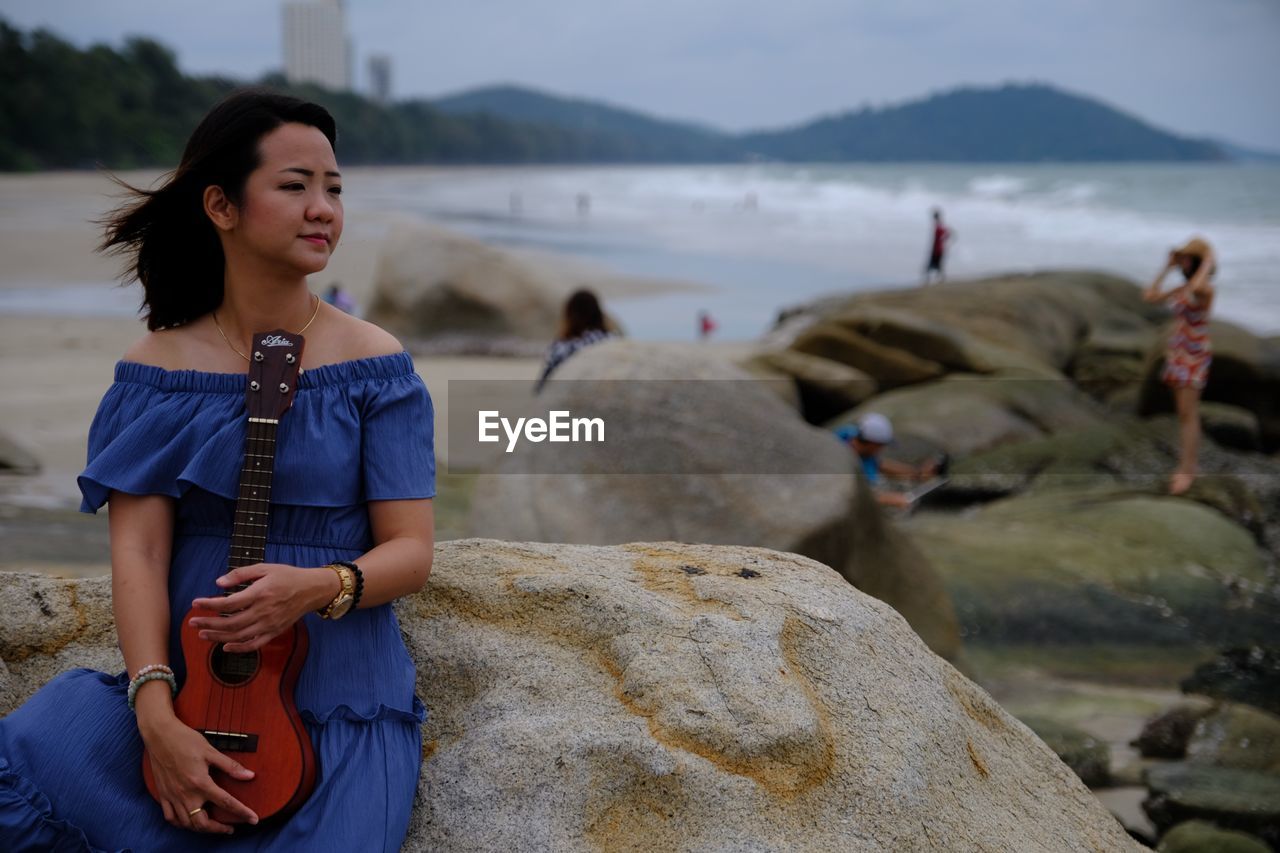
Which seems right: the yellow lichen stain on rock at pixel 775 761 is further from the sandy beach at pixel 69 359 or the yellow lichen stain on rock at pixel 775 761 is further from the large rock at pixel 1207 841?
the large rock at pixel 1207 841

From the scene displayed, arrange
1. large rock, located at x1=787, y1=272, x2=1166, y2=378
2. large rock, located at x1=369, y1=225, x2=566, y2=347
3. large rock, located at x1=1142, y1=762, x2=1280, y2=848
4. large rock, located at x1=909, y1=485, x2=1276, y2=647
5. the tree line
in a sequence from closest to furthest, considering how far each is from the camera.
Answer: large rock, located at x1=1142, y1=762, x2=1280, y2=848 → large rock, located at x1=909, y1=485, x2=1276, y2=647 → large rock, located at x1=787, y1=272, x2=1166, y2=378 → large rock, located at x1=369, y1=225, x2=566, y2=347 → the tree line

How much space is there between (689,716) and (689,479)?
2.92 meters

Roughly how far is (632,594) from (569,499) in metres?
2.73

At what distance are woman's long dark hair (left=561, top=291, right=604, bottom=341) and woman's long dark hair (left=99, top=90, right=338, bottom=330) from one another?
17.7 ft

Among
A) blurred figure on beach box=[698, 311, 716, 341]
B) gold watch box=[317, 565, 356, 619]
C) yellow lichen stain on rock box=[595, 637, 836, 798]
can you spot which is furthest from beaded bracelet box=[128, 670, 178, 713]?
blurred figure on beach box=[698, 311, 716, 341]

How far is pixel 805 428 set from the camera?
18.0 ft

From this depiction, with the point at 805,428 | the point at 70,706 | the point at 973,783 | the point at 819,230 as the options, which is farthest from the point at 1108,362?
the point at 819,230

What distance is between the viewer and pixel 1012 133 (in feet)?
485

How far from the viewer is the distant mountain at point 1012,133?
5748 inches

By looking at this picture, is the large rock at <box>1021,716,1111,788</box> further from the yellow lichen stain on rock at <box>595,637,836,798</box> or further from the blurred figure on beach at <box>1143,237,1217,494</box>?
the blurred figure on beach at <box>1143,237,1217,494</box>

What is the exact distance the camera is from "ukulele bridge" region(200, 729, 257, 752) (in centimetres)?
202

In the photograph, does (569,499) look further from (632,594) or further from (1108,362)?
(1108,362)

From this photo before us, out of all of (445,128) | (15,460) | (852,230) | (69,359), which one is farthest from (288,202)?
(445,128)

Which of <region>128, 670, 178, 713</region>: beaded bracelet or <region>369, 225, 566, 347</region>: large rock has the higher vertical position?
<region>128, 670, 178, 713</region>: beaded bracelet
